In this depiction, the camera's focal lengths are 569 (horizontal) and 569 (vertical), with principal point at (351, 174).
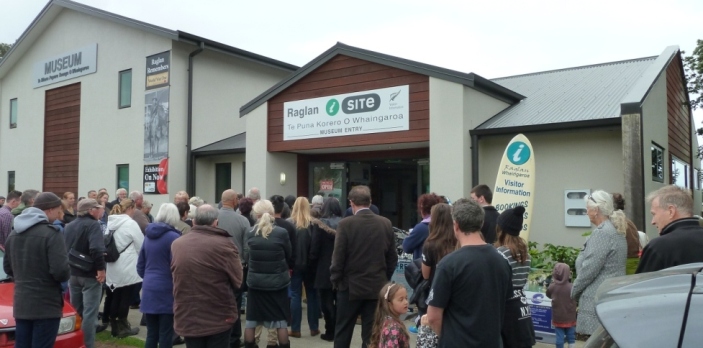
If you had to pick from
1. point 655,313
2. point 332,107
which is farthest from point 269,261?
point 332,107

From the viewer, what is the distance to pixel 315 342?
764cm

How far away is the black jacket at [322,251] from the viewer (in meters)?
7.63

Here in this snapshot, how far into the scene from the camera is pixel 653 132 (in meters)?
11.0

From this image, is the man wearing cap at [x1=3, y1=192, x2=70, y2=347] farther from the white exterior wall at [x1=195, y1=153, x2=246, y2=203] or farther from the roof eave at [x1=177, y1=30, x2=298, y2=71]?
the roof eave at [x1=177, y1=30, x2=298, y2=71]

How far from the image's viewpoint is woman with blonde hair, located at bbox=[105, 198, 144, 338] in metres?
7.55

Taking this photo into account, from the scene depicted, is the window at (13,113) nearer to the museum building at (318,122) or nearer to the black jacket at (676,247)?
the museum building at (318,122)

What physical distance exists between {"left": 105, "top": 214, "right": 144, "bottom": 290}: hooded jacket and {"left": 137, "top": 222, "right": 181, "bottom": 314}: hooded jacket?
1337 millimetres

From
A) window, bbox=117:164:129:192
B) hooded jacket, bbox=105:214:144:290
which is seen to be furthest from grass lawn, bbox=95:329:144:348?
window, bbox=117:164:129:192

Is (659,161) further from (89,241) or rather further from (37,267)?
(37,267)

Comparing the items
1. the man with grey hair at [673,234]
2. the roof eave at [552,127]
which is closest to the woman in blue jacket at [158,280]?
the man with grey hair at [673,234]

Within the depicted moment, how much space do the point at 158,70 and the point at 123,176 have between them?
3736 mm

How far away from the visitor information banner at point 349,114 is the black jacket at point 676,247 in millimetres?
7807

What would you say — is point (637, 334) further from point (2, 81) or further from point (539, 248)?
point (2, 81)

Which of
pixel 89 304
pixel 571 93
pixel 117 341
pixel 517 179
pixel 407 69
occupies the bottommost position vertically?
pixel 117 341
